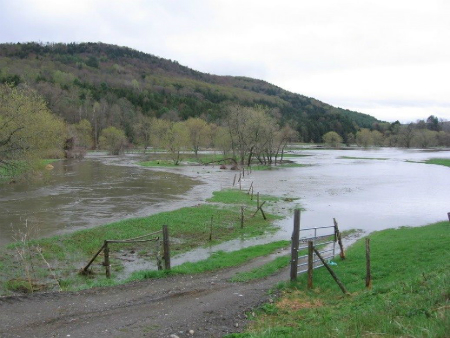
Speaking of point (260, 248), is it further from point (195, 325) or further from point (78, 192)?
point (78, 192)

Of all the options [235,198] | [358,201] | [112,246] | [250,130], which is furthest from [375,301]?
[250,130]

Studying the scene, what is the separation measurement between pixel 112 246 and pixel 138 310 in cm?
1126

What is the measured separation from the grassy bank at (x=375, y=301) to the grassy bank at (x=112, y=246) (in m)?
7.37

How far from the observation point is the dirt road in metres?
9.41

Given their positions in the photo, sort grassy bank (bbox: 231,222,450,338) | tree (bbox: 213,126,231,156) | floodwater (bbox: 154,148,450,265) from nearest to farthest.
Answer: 1. grassy bank (bbox: 231,222,450,338)
2. floodwater (bbox: 154,148,450,265)
3. tree (bbox: 213,126,231,156)

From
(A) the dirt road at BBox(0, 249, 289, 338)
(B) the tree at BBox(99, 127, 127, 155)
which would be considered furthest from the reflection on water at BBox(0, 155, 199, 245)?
(B) the tree at BBox(99, 127, 127, 155)

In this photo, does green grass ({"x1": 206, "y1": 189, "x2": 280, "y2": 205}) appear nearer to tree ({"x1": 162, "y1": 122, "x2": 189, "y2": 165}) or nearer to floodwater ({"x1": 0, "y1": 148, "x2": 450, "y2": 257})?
floodwater ({"x1": 0, "y1": 148, "x2": 450, "y2": 257})

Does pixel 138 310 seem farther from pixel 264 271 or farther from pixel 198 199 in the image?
pixel 198 199

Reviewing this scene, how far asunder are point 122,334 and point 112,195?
106ft

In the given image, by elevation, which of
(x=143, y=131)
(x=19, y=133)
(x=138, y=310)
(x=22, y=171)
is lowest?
(x=138, y=310)

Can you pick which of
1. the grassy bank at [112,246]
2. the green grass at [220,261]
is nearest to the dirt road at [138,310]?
the green grass at [220,261]

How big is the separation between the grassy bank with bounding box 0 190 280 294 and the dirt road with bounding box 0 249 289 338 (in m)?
2.76

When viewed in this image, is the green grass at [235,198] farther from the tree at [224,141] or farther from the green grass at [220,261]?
the tree at [224,141]

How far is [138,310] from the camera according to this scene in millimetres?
10828
